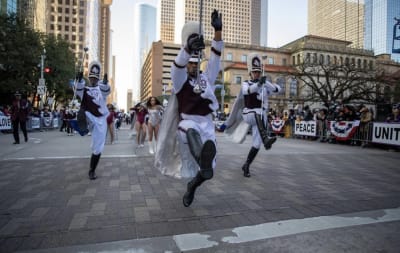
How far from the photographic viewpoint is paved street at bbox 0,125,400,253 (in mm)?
3027

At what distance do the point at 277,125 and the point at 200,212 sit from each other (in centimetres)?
1905

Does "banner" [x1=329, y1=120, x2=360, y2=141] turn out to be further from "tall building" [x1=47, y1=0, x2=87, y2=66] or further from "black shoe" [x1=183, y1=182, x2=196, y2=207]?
"tall building" [x1=47, y1=0, x2=87, y2=66]

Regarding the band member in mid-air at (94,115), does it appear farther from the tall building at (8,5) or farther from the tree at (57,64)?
the tall building at (8,5)

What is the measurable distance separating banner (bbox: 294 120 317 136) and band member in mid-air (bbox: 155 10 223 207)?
14.8 metres

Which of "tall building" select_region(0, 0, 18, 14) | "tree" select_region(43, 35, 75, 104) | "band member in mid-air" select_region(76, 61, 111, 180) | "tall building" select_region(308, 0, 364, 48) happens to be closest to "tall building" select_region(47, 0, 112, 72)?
"tall building" select_region(0, 0, 18, 14)

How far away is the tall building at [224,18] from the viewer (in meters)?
8.01

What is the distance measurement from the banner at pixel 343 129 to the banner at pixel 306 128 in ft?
5.62

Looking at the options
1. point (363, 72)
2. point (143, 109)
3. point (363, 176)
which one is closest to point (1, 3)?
point (143, 109)

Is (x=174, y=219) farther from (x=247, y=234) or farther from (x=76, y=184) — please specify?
(x=76, y=184)

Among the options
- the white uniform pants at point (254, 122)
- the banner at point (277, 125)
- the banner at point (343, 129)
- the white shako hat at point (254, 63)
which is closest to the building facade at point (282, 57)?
the banner at point (277, 125)

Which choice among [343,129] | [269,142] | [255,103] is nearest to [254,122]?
[255,103]

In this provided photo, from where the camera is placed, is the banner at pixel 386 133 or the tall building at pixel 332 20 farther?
the tall building at pixel 332 20

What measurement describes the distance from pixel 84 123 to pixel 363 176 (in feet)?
18.4

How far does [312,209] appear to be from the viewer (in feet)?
13.7
